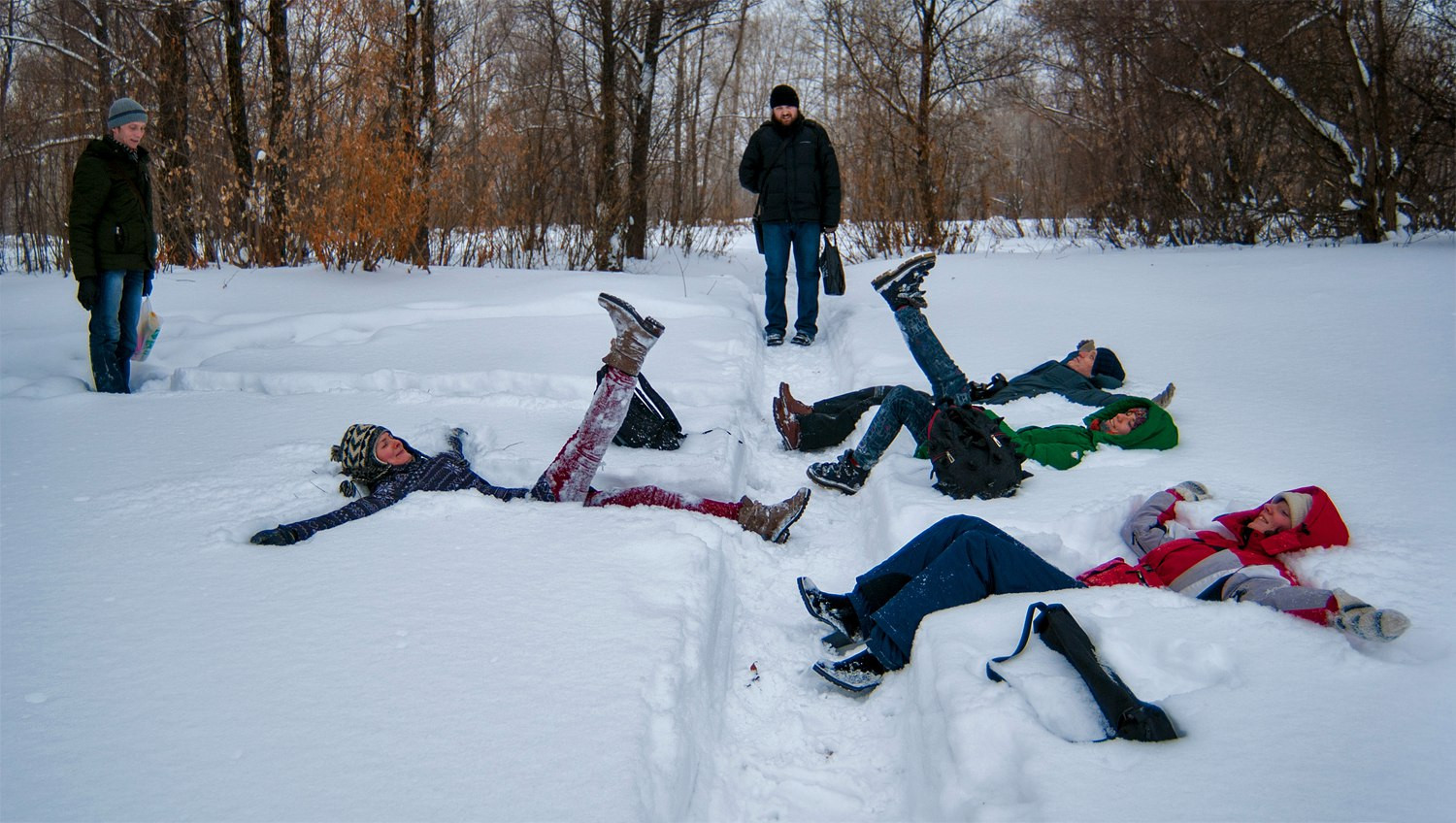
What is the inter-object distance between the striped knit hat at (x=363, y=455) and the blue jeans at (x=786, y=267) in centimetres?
383

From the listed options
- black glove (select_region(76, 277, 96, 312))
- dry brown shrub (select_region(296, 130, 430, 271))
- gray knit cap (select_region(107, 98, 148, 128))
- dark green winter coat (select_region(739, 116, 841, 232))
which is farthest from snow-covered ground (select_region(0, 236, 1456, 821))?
dry brown shrub (select_region(296, 130, 430, 271))

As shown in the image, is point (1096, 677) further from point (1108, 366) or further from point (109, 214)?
point (109, 214)

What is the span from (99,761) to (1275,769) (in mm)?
2309

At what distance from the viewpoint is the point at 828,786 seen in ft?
6.95

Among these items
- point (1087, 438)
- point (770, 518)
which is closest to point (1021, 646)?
point (770, 518)

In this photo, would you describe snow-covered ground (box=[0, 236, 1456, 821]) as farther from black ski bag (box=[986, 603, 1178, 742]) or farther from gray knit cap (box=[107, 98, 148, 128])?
gray knit cap (box=[107, 98, 148, 128])

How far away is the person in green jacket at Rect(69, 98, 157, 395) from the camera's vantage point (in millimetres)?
4816

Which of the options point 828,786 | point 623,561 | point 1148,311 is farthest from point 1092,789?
point 1148,311

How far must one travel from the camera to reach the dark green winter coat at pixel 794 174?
662 centimetres

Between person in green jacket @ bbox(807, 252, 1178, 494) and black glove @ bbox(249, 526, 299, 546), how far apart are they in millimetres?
2224

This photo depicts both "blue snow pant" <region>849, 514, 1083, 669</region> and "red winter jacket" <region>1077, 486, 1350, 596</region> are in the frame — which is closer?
"blue snow pant" <region>849, 514, 1083, 669</region>

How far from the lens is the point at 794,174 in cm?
662

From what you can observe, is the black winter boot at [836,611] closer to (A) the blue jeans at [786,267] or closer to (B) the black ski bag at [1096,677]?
(B) the black ski bag at [1096,677]

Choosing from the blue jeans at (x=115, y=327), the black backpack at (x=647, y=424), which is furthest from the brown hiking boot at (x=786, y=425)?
the blue jeans at (x=115, y=327)
